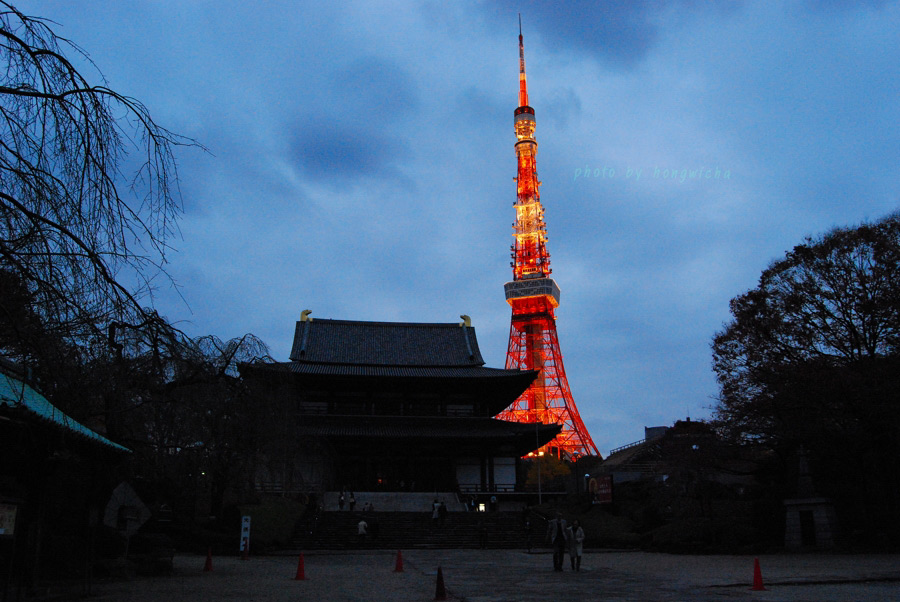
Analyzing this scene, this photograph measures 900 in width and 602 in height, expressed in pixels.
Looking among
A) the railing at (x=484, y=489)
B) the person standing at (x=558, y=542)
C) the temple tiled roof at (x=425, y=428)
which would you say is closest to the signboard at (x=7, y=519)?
the person standing at (x=558, y=542)

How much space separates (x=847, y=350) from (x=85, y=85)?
26.0 metres

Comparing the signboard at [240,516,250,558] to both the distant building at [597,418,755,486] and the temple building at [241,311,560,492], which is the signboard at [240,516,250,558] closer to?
the temple building at [241,311,560,492]

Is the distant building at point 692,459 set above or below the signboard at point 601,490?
above

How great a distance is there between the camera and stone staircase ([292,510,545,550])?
2689 centimetres

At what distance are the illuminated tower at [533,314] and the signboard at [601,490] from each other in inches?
1199

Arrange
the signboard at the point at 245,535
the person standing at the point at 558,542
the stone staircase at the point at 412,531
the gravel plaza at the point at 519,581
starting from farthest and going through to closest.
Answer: the stone staircase at the point at 412,531
the signboard at the point at 245,535
the person standing at the point at 558,542
the gravel plaza at the point at 519,581

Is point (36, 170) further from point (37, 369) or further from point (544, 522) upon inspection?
point (544, 522)

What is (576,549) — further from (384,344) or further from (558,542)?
(384,344)

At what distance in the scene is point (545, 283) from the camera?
72688 millimetres

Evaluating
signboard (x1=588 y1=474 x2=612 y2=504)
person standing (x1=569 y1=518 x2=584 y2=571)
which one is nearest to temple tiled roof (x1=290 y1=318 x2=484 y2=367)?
signboard (x1=588 y1=474 x2=612 y2=504)

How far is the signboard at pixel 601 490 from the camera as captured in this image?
3219cm

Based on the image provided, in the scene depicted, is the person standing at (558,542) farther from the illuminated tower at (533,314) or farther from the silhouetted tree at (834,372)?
the illuminated tower at (533,314)

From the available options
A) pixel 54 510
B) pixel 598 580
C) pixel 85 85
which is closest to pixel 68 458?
pixel 54 510

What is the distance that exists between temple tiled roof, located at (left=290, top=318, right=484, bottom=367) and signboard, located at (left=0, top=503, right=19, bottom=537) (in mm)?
33573
